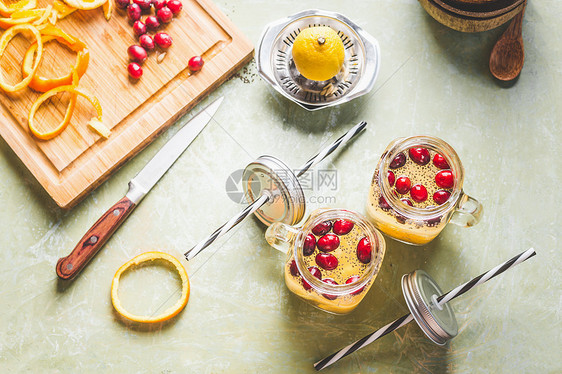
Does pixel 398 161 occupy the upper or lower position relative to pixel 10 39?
lower

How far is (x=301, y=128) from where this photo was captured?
1.36m

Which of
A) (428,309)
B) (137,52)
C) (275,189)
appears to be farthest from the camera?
(137,52)

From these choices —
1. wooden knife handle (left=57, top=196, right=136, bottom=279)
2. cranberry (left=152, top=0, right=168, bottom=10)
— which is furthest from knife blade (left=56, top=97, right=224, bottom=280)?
cranberry (left=152, top=0, right=168, bottom=10)

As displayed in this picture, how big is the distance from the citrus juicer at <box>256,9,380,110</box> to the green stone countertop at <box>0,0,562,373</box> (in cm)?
5

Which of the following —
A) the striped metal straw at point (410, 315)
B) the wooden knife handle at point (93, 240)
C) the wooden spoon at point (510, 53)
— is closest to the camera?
the striped metal straw at point (410, 315)

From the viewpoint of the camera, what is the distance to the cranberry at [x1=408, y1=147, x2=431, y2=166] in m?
1.17

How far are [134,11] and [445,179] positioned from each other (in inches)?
34.1

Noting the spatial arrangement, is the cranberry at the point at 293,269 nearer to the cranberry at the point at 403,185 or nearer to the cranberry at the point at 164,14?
the cranberry at the point at 403,185

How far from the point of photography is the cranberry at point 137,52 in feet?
4.34

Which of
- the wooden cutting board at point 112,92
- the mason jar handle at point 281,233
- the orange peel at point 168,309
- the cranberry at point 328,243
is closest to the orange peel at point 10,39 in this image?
the wooden cutting board at point 112,92

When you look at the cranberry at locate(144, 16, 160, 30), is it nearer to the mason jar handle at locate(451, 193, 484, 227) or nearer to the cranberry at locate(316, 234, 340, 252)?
the cranberry at locate(316, 234, 340, 252)

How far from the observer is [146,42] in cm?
133

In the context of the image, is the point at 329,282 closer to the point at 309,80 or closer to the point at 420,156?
the point at 420,156

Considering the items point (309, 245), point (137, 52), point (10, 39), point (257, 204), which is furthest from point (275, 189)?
point (10, 39)
